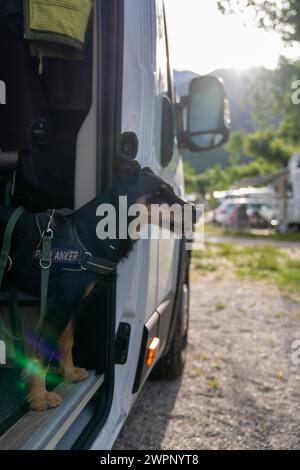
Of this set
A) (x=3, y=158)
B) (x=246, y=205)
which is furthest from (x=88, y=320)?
(x=246, y=205)

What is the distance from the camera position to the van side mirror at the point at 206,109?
3.40 m

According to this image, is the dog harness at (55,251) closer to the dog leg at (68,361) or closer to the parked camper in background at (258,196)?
the dog leg at (68,361)

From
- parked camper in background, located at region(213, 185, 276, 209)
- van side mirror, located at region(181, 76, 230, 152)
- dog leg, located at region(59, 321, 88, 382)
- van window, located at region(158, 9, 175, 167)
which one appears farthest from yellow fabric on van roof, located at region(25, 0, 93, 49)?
parked camper in background, located at region(213, 185, 276, 209)

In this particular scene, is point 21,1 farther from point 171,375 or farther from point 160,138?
point 171,375

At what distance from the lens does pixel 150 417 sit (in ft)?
11.9

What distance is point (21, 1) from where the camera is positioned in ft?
7.14

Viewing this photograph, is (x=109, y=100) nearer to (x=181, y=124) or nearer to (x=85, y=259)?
(x=85, y=259)

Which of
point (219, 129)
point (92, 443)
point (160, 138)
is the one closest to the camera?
point (92, 443)

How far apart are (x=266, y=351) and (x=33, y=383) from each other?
3.39 metres

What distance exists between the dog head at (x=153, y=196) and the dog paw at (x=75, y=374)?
0.76m

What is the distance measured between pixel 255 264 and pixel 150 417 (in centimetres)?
834

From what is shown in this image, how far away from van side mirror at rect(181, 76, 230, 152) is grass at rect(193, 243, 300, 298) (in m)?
4.13

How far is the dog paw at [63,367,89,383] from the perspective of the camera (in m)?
2.29

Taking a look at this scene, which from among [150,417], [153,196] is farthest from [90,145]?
[150,417]
